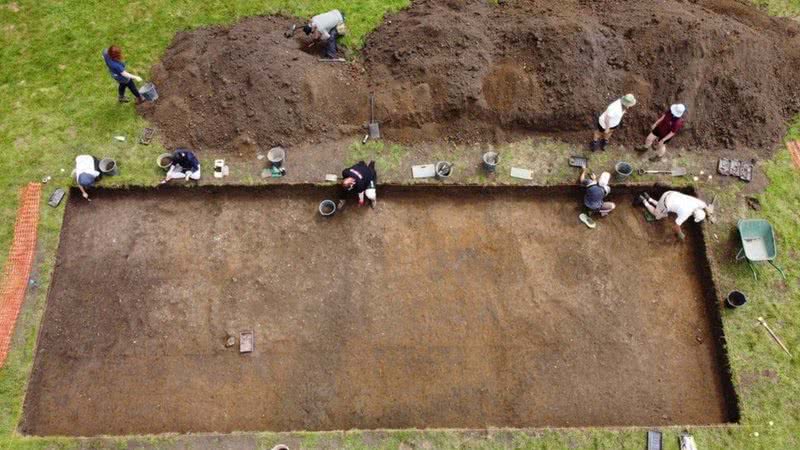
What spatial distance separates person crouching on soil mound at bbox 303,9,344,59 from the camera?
11492 millimetres

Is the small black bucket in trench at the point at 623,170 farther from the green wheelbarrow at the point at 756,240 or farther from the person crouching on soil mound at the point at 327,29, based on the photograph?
the person crouching on soil mound at the point at 327,29

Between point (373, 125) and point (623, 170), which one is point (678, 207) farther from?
point (373, 125)

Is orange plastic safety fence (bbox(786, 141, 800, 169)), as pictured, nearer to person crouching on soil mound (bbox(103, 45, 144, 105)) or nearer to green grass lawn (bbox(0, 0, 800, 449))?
green grass lawn (bbox(0, 0, 800, 449))

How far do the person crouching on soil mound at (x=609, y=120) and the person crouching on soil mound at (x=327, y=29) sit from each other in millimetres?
6190

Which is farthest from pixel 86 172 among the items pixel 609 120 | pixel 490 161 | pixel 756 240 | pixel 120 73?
pixel 756 240

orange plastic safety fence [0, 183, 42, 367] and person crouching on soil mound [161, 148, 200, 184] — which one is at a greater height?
person crouching on soil mound [161, 148, 200, 184]

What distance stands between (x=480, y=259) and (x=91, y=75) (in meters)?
9.89

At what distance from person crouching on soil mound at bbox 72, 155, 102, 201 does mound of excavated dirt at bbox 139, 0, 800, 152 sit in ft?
5.06

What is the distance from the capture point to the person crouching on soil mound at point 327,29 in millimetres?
11492

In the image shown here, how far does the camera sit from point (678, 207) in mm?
9930

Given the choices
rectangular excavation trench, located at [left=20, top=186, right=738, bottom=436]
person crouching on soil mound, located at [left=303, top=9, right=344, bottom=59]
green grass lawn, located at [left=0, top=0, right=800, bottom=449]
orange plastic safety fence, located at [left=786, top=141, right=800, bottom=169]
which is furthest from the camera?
person crouching on soil mound, located at [left=303, top=9, right=344, bottom=59]

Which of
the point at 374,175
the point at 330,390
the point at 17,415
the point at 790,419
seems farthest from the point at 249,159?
the point at 790,419

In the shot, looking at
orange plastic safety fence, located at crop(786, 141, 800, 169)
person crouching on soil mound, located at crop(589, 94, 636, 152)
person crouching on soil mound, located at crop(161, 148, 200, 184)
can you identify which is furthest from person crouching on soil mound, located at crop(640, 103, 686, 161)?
person crouching on soil mound, located at crop(161, 148, 200, 184)

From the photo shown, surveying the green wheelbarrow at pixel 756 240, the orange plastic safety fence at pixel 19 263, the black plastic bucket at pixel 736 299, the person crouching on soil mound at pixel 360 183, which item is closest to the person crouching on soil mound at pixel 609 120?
the green wheelbarrow at pixel 756 240
